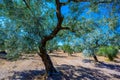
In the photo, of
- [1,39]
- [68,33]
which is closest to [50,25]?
[68,33]

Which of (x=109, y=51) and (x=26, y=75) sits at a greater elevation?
(x=109, y=51)

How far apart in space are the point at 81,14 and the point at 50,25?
1.93m

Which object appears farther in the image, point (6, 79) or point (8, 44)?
point (6, 79)

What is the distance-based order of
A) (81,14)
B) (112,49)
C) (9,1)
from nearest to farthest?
(9,1), (81,14), (112,49)

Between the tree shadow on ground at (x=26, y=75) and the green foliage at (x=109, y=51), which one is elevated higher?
the green foliage at (x=109, y=51)

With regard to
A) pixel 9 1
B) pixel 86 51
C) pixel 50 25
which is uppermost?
pixel 9 1

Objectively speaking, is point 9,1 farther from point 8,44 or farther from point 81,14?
point 81,14

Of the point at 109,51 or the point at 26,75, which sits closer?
the point at 26,75

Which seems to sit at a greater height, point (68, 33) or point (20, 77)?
point (68, 33)

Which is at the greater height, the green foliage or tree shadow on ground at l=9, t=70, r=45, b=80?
the green foliage

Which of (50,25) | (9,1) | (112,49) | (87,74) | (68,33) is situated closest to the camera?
(9,1)

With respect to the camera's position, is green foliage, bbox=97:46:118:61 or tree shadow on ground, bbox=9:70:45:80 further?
green foliage, bbox=97:46:118:61

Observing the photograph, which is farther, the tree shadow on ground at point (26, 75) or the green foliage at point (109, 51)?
the green foliage at point (109, 51)

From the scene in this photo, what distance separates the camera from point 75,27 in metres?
10.7
